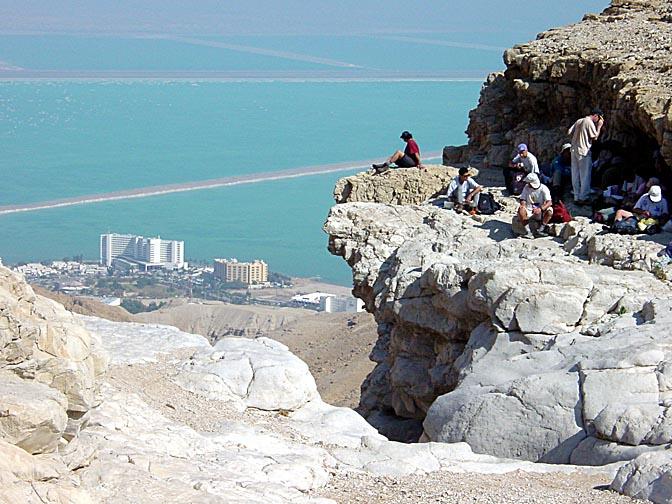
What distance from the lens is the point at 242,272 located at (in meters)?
44.4

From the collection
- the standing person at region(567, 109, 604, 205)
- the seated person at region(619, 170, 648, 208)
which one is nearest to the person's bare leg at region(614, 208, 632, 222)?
the seated person at region(619, 170, 648, 208)

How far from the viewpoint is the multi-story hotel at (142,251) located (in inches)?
1848

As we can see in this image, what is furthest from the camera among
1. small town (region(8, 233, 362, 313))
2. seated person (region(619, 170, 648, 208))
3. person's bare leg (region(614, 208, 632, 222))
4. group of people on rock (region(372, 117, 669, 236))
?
small town (region(8, 233, 362, 313))

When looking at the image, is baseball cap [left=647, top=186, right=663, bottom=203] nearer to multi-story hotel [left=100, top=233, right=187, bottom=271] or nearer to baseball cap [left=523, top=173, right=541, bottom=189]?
baseball cap [left=523, top=173, right=541, bottom=189]

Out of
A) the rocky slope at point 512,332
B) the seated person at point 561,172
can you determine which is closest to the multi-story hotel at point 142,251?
the rocky slope at point 512,332

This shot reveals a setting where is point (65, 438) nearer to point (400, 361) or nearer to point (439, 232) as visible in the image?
point (400, 361)

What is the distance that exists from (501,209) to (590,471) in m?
8.29

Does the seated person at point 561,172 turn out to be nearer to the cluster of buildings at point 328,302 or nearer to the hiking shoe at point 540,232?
the hiking shoe at point 540,232

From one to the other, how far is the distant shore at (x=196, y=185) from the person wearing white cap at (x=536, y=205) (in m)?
43.8

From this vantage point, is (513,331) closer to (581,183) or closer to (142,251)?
(581,183)

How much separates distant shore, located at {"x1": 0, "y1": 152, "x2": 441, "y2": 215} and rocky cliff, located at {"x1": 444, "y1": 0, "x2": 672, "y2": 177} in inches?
1479

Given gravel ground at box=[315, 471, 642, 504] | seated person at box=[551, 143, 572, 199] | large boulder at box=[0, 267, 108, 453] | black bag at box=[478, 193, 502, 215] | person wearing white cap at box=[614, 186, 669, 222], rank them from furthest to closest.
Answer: seated person at box=[551, 143, 572, 199]
black bag at box=[478, 193, 502, 215]
person wearing white cap at box=[614, 186, 669, 222]
gravel ground at box=[315, 471, 642, 504]
large boulder at box=[0, 267, 108, 453]

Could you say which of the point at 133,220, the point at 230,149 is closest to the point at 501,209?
the point at 133,220

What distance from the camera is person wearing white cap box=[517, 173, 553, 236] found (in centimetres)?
1545
